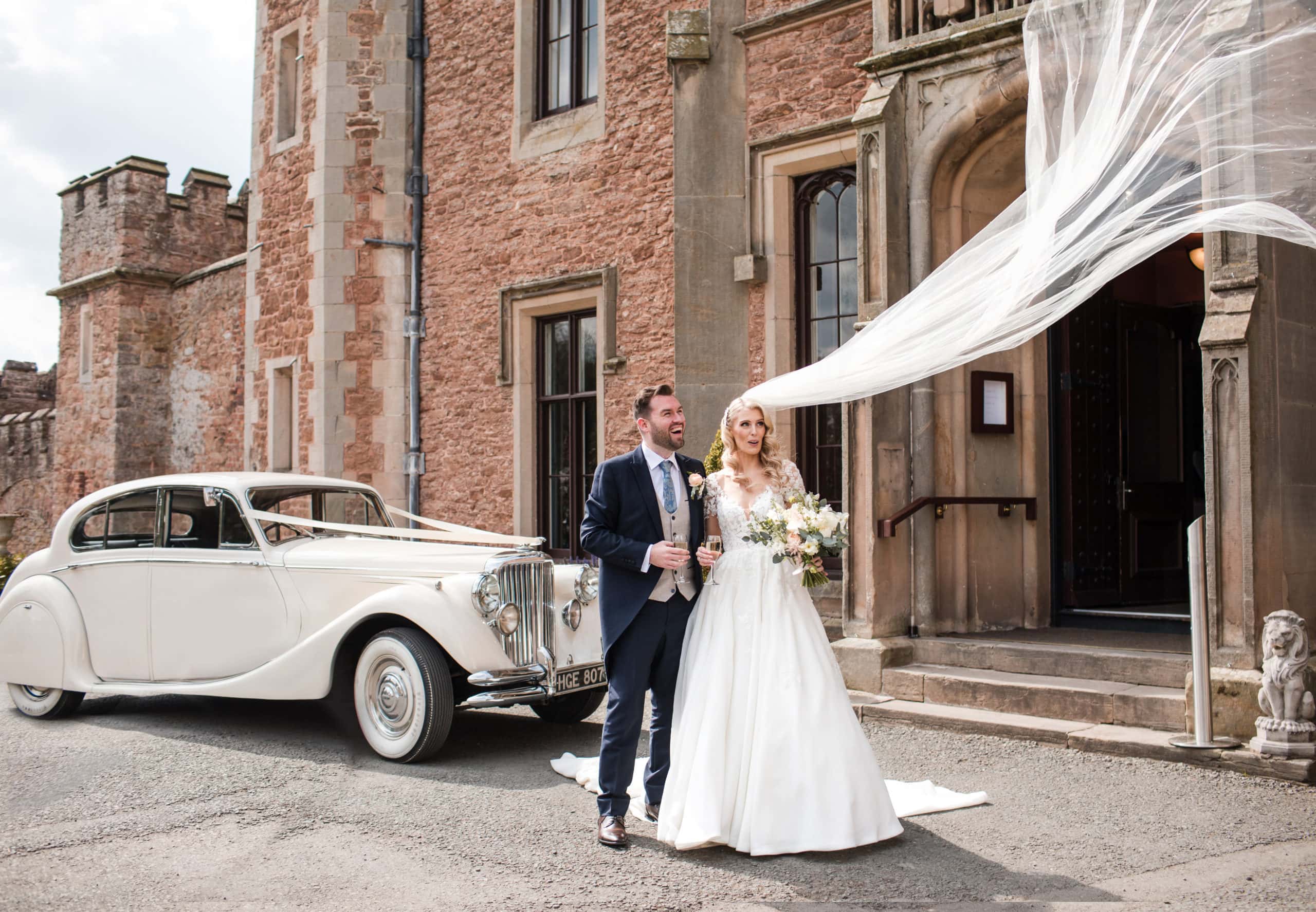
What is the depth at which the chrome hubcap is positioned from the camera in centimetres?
597

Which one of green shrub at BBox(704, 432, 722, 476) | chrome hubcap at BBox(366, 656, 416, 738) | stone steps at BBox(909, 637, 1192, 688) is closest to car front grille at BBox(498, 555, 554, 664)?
chrome hubcap at BBox(366, 656, 416, 738)

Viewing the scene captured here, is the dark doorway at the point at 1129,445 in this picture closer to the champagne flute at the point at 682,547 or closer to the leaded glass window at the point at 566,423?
the champagne flute at the point at 682,547

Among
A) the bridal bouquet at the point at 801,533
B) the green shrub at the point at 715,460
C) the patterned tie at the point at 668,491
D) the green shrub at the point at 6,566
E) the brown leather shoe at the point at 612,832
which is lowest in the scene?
the brown leather shoe at the point at 612,832

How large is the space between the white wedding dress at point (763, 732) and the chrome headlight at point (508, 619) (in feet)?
5.42

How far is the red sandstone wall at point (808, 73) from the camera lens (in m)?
8.94

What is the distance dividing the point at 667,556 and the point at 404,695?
2.20 metres

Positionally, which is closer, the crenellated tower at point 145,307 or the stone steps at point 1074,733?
the stone steps at point 1074,733

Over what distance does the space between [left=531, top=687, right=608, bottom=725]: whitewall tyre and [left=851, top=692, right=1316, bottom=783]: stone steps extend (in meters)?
1.58

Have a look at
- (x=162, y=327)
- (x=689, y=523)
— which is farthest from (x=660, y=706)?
(x=162, y=327)

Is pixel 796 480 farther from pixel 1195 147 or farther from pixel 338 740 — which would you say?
pixel 338 740

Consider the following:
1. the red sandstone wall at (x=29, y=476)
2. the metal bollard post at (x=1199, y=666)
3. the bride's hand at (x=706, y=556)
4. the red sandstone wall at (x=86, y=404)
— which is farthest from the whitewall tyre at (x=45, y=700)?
the red sandstone wall at (x=29, y=476)

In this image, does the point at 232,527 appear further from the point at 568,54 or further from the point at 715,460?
the point at 568,54

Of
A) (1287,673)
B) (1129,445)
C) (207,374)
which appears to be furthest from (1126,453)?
(207,374)

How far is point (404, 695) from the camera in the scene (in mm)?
5992
